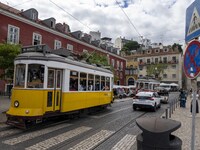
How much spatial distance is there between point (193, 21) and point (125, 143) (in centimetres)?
489

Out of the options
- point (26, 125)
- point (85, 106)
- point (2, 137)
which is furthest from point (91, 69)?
point (2, 137)

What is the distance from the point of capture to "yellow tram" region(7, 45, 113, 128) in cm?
848

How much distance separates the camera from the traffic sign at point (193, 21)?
331cm

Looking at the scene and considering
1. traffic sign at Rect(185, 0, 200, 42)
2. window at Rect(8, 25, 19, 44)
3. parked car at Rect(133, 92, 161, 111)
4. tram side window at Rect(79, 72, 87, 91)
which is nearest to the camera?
traffic sign at Rect(185, 0, 200, 42)

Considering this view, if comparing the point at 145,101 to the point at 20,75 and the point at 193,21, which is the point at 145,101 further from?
the point at 193,21

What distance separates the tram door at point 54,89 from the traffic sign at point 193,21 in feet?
22.1

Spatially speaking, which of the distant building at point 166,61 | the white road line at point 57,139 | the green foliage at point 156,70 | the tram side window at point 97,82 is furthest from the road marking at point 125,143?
the distant building at point 166,61

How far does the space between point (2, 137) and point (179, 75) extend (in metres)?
66.4

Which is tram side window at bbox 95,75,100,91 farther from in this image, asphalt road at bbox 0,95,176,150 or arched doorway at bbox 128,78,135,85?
arched doorway at bbox 128,78,135,85

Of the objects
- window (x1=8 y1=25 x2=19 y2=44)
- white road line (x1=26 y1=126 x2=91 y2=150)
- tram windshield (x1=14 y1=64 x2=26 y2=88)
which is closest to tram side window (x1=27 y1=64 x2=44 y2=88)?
tram windshield (x1=14 y1=64 x2=26 y2=88)

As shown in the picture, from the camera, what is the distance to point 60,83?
9805mm

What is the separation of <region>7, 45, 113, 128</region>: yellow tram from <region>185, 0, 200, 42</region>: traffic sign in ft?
21.7

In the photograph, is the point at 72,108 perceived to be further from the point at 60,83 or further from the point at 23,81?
the point at 23,81

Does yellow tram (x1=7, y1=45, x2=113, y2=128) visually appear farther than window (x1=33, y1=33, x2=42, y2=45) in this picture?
No
